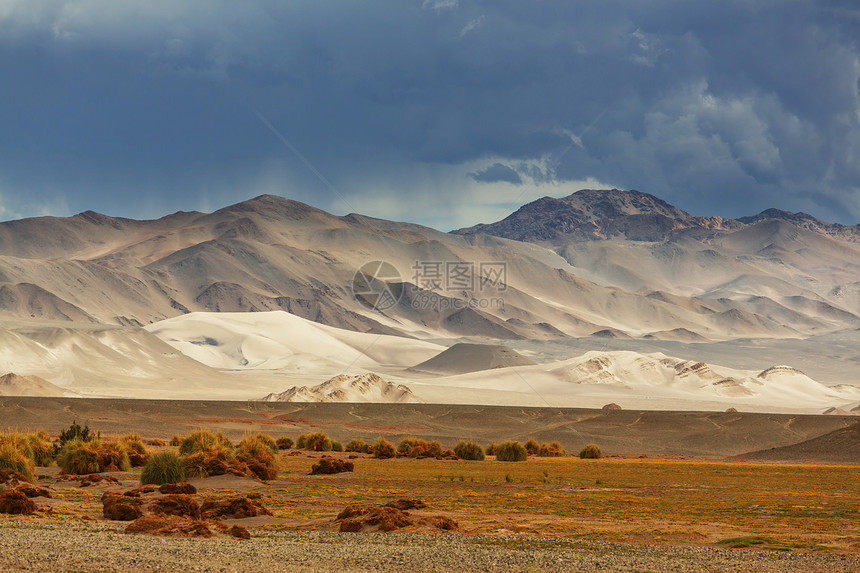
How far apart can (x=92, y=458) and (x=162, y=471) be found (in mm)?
3759

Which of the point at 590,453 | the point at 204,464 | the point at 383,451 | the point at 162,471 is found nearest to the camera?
the point at 162,471

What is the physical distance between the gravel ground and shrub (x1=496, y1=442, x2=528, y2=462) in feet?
74.1

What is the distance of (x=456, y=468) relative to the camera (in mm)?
30625

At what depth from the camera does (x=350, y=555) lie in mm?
11492

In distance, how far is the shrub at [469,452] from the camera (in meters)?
35.8

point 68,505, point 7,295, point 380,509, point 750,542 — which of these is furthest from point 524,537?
point 7,295

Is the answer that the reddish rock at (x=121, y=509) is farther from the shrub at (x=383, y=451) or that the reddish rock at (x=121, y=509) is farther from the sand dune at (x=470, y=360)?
the sand dune at (x=470, y=360)

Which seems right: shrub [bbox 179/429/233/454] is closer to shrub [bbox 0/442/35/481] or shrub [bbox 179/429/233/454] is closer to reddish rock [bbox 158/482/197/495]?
shrub [bbox 0/442/35/481]

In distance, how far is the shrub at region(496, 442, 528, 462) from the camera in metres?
35.9

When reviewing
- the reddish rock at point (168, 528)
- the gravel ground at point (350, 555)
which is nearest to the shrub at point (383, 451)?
the gravel ground at point (350, 555)

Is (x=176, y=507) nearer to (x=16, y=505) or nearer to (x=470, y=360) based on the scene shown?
(x=16, y=505)

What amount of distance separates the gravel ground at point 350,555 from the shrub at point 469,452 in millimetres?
22356

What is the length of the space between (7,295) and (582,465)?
152 metres

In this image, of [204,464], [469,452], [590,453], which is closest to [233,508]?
[204,464]
